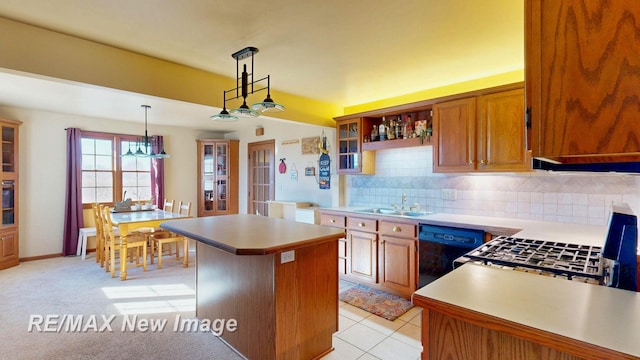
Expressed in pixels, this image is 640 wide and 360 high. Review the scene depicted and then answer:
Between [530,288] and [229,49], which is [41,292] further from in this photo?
[530,288]

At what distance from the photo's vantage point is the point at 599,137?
662 mm

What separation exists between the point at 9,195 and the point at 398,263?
5.61 metres

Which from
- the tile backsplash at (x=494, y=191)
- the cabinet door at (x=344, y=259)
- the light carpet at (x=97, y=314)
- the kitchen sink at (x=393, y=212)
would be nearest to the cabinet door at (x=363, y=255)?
the cabinet door at (x=344, y=259)

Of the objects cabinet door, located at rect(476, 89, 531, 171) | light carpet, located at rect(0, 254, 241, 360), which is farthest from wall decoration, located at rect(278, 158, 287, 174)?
cabinet door, located at rect(476, 89, 531, 171)

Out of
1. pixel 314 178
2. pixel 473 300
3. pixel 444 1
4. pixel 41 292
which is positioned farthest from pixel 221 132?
pixel 473 300

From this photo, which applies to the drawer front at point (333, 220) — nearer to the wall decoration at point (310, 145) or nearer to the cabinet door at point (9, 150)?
the wall decoration at point (310, 145)

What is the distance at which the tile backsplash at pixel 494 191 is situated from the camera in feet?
8.52

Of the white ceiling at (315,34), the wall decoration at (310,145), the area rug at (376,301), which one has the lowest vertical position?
the area rug at (376,301)

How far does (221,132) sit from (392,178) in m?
4.63

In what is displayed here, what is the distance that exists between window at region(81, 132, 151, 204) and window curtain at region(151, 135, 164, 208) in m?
0.14

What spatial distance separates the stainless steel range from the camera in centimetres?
119

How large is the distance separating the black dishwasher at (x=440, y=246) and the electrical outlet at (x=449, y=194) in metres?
0.68

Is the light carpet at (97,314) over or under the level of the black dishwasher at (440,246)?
under

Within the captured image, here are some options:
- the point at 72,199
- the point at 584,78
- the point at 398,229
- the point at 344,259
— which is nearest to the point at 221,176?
the point at 72,199
